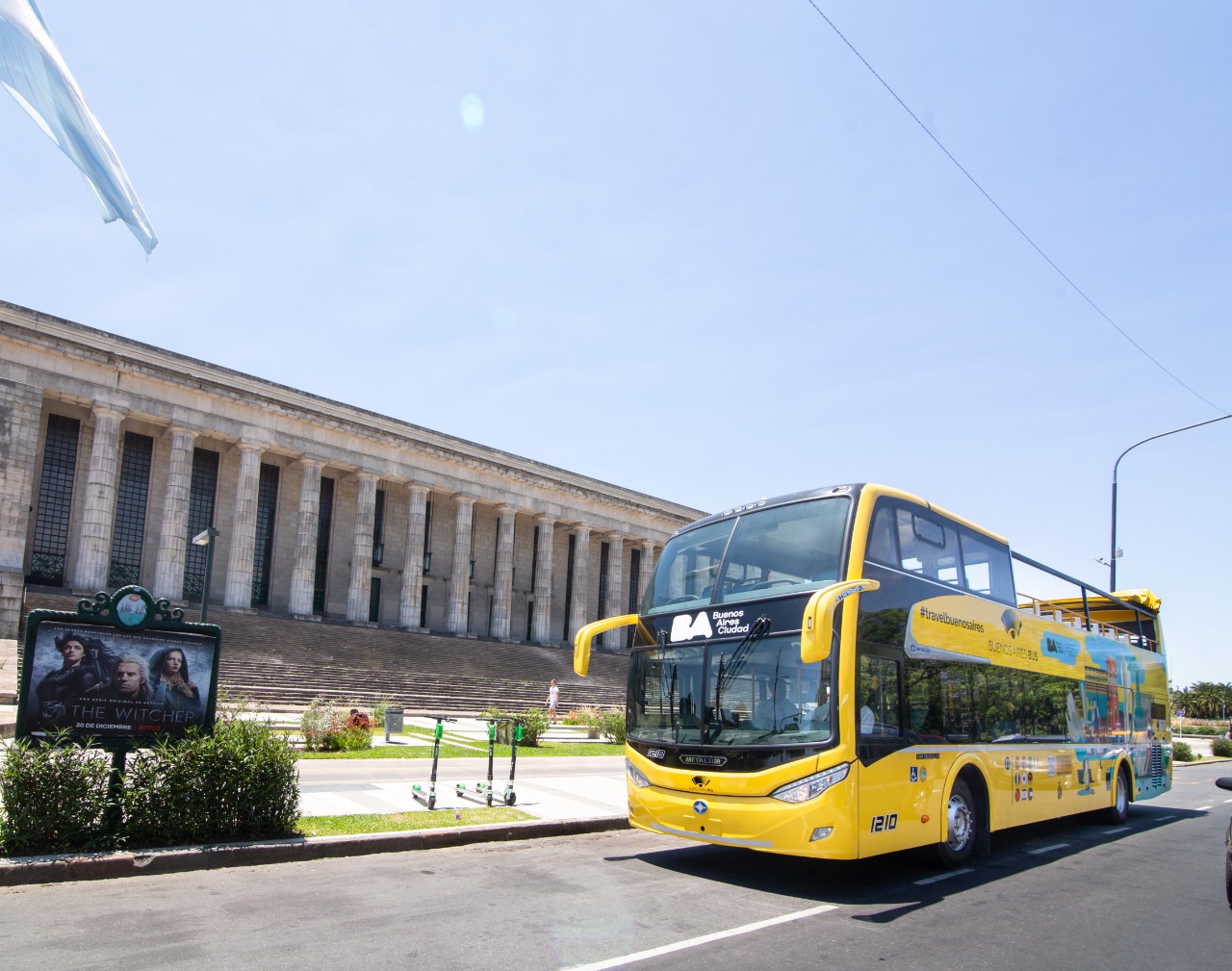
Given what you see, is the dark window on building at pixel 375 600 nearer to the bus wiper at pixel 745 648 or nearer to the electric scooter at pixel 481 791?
the electric scooter at pixel 481 791

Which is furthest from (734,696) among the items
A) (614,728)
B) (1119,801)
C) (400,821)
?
(614,728)

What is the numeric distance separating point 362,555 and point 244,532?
6.14 meters

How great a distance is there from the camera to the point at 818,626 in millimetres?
7535

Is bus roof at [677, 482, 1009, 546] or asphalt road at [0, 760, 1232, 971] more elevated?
bus roof at [677, 482, 1009, 546]

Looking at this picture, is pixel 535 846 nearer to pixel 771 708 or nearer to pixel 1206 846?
pixel 771 708

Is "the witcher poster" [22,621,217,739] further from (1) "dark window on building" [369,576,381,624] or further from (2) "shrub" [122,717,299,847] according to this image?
(1) "dark window on building" [369,576,381,624]

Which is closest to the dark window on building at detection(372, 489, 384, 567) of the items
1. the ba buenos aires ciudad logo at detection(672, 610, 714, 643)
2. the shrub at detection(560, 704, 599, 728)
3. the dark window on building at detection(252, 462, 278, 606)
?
the dark window on building at detection(252, 462, 278, 606)

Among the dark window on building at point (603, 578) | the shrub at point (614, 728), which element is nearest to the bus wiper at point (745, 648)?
the shrub at point (614, 728)

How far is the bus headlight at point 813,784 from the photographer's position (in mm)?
7918

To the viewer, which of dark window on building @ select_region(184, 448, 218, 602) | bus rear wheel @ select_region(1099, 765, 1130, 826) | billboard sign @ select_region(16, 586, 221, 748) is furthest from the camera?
dark window on building @ select_region(184, 448, 218, 602)

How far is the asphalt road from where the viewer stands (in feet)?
19.4

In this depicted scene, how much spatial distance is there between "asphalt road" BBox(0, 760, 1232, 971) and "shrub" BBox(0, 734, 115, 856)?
63cm

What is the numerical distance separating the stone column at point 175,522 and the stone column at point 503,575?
1741cm

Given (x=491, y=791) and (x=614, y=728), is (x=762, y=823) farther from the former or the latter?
(x=614, y=728)
